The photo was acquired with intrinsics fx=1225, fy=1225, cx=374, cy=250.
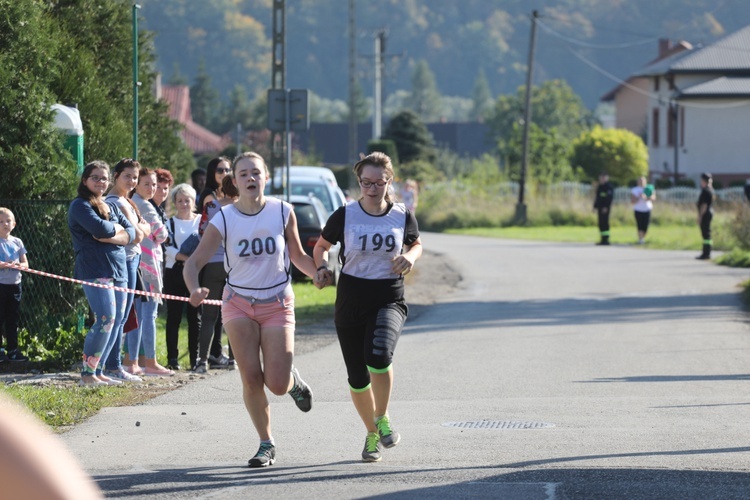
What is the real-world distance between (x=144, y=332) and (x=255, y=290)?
4302mm

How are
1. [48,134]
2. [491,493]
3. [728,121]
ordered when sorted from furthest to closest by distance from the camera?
1. [728,121]
2. [48,134]
3. [491,493]

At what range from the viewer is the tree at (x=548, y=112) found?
106312 millimetres

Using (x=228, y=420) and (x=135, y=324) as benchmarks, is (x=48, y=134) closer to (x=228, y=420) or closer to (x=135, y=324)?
(x=135, y=324)

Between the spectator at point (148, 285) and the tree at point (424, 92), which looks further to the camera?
the tree at point (424, 92)

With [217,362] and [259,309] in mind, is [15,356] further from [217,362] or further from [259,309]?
[259,309]

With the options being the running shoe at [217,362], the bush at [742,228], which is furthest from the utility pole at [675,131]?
the running shoe at [217,362]

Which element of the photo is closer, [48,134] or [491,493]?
[491,493]

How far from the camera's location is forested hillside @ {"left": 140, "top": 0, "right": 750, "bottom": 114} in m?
154

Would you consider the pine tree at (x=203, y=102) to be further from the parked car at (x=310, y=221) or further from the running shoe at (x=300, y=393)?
the running shoe at (x=300, y=393)

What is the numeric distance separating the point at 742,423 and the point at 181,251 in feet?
17.3

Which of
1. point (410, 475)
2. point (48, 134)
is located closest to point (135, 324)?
point (48, 134)

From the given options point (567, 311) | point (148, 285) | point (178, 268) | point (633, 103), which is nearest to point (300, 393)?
point (148, 285)

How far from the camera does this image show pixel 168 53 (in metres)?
150

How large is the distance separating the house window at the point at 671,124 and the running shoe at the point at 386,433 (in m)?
57.1
